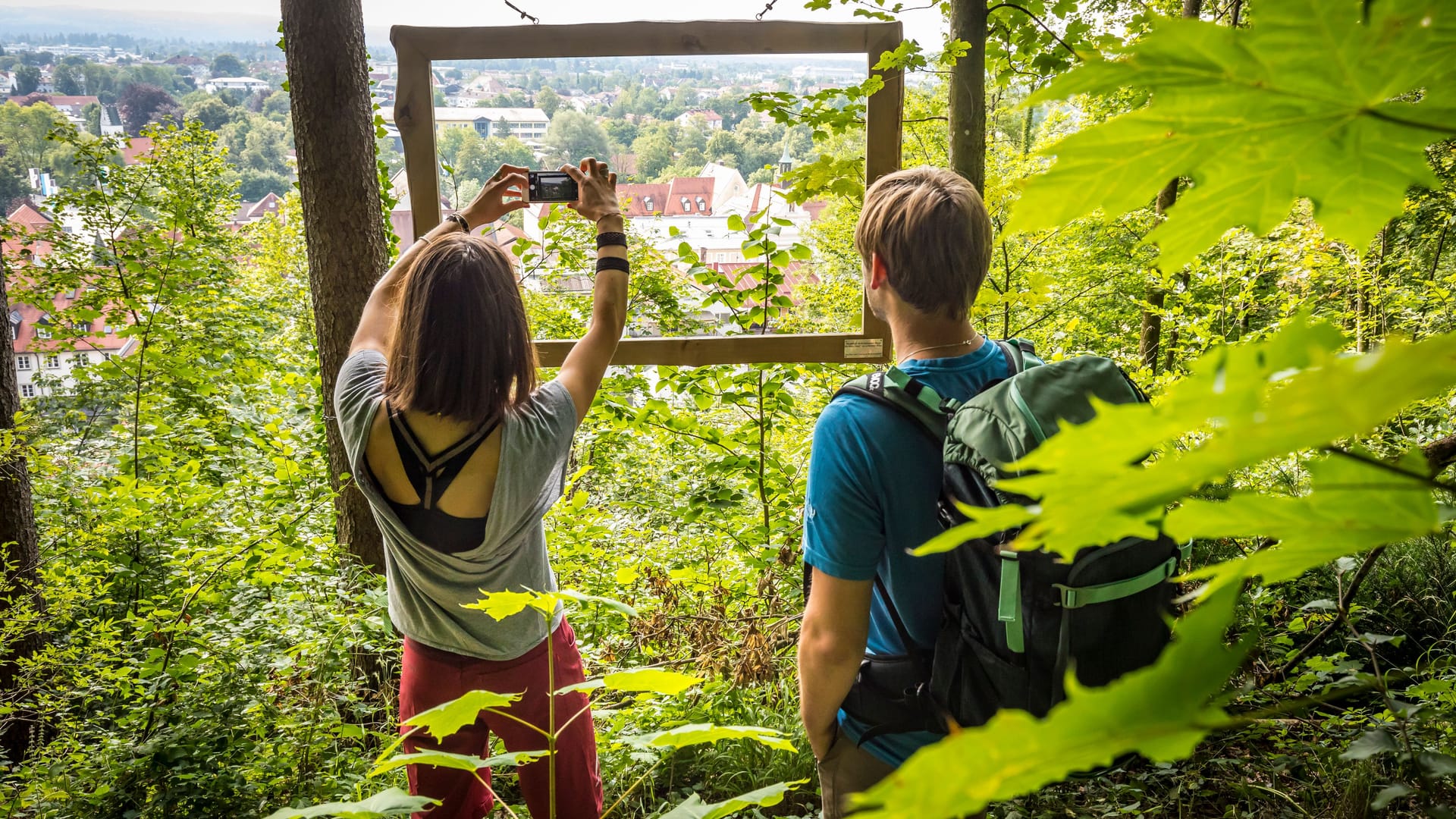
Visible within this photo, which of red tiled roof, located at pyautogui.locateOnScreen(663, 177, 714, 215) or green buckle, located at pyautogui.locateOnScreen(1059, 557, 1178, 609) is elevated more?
red tiled roof, located at pyautogui.locateOnScreen(663, 177, 714, 215)

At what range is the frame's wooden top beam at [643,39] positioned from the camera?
100 inches

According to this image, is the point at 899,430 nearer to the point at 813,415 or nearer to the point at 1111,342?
the point at 813,415

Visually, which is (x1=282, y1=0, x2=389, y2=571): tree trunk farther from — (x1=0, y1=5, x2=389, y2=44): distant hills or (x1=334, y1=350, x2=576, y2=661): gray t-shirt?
(x1=0, y1=5, x2=389, y2=44): distant hills

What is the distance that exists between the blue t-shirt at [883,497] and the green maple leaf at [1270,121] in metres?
0.96

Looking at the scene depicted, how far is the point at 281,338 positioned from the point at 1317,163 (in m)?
10.6

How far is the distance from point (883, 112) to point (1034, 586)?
1868 mm

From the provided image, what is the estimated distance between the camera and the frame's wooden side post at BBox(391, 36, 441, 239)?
255 centimetres

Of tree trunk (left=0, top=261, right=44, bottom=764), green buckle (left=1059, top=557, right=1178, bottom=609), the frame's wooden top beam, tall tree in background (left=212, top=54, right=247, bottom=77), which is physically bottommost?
tree trunk (left=0, top=261, right=44, bottom=764)

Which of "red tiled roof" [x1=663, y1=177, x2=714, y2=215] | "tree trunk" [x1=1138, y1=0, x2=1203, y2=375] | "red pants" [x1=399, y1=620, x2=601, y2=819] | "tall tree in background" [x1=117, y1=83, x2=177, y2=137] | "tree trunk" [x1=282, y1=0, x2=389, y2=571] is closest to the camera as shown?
"red pants" [x1=399, y1=620, x2=601, y2=819]

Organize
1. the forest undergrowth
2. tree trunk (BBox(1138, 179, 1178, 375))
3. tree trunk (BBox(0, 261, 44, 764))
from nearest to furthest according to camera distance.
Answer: the forest undergrowth < tree trunk (BBox(0, 261, 44, 764)) < tree trunk (BBox(1138, 179, 1178, 375))

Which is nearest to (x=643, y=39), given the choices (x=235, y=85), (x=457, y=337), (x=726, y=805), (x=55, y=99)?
(x=457, y=337)

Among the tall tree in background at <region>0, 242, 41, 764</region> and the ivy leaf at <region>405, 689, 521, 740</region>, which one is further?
the tall tree in background at <region>0, 242, 41, 764</region>

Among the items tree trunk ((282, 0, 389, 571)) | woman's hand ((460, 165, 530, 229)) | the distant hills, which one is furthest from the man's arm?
the distant hills

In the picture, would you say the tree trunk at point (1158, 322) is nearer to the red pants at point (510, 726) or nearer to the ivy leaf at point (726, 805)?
the red pants at point (510, 726)
